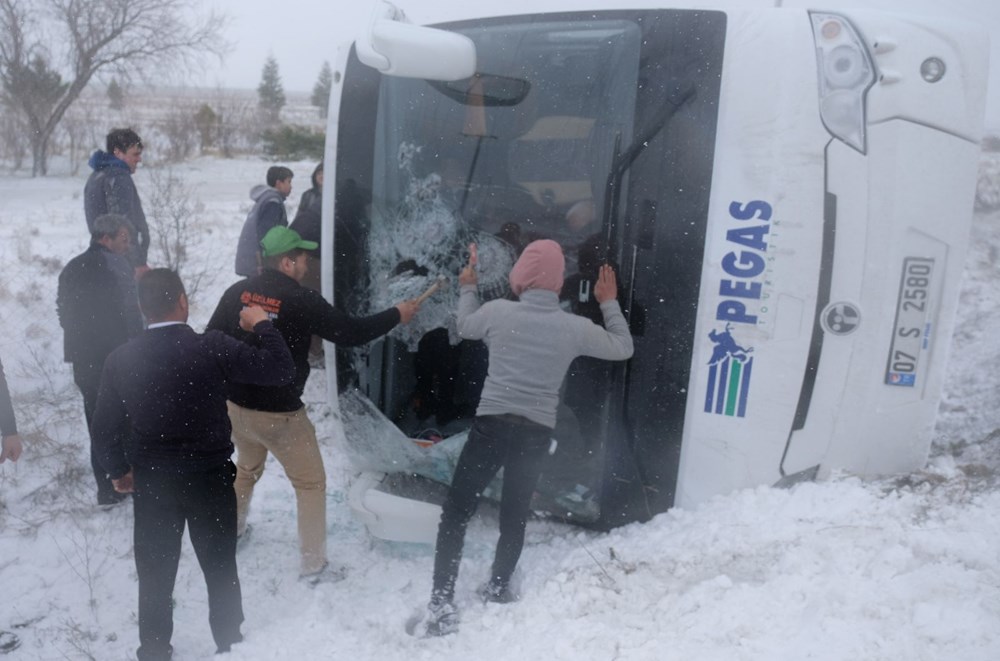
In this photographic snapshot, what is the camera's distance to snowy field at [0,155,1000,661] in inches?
98.1

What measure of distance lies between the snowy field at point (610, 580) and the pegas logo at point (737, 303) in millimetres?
425

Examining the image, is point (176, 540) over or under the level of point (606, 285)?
under

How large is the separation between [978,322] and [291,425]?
259 inches

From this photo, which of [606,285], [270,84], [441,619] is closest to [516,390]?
[606,285]

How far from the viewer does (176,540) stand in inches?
112

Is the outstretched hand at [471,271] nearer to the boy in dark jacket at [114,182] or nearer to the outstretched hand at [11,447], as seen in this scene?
the outstretched hand at [11,447]

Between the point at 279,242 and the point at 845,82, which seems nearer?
the point at 845,82

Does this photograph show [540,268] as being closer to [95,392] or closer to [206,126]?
[95,392]

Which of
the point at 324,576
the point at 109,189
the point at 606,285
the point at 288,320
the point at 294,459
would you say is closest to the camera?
the point at 606,285

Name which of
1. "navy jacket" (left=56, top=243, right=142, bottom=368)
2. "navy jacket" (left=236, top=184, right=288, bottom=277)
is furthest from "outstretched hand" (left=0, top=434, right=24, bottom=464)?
"navy jacket" (left=236, top=184, right=288, bottom=277)

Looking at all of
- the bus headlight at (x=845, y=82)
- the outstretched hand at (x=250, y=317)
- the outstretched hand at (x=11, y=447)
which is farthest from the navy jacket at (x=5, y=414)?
the bus headlight at (x=845, y=82)

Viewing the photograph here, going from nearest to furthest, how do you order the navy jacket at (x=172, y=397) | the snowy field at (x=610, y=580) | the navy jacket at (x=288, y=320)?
the snowy field at (x=610, y=580) → the navy jacket at (x=172, y=397) → the navy jacket at (x=288, y=320)

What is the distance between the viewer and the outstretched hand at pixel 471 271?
324 centimetres

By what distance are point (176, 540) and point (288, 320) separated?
39.3 inches
